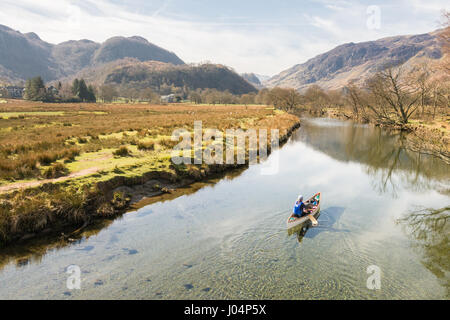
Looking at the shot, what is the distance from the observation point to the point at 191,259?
10.2 meters

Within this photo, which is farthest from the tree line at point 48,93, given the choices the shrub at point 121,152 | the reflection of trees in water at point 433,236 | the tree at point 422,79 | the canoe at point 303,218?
the reflection of trees in water at point 433,236

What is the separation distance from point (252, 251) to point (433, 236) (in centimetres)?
879

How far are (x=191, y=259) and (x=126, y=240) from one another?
10.6 ft

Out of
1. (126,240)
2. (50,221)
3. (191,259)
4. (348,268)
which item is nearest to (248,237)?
(191,259)

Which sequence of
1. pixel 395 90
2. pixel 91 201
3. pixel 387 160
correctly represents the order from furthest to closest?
pixel 395 90
pixel 387 160
pixel 91 201

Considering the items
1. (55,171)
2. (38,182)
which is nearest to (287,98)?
(55,171)

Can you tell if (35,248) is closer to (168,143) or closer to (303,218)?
(303,218)

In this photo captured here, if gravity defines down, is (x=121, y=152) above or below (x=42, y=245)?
above

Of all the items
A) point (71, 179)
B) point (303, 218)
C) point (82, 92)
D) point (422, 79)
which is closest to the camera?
point (303, 218)

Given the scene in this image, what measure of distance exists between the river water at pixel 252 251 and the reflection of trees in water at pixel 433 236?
0.05 m

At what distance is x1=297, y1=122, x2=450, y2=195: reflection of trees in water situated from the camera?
66.7 ft

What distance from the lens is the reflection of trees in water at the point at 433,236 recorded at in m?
9.97

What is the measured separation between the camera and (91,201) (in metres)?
13.5

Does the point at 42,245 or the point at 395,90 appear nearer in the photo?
the point at 42,245
